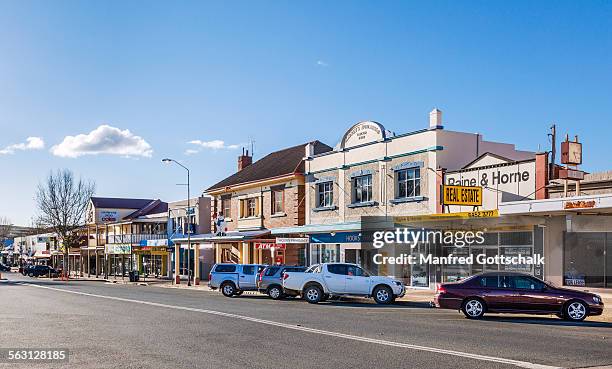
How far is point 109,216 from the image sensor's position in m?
79.1

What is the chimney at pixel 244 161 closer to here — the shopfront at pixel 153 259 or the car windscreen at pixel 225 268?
the shopfront at pixel 153 259

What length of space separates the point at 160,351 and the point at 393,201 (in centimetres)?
2286

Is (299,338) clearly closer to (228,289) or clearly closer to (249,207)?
(228,289)

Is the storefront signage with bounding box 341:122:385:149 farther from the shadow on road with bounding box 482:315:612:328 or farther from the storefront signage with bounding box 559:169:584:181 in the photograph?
the shadow on road with bounding box 482:315:612:328

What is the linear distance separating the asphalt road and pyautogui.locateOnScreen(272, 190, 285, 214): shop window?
842 inches

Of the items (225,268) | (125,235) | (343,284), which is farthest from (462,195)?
(125,235)

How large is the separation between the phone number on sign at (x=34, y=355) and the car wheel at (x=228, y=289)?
20.5 m

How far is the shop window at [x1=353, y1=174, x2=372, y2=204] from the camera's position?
119 ft

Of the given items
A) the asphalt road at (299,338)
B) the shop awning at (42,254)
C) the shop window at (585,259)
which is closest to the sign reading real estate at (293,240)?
the shop window at (585,259)

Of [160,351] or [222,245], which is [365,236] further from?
[160,351]

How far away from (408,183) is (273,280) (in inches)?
331

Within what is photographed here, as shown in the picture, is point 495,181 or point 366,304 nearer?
point 366,304

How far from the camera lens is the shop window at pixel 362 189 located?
3625cm

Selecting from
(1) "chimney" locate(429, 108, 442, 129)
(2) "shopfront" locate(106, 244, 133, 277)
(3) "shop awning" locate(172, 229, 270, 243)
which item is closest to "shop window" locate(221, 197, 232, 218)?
(3) "shop awning" locate(172, 229, 270, 243)
